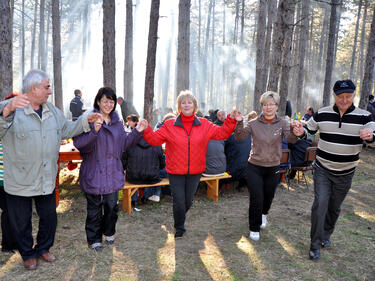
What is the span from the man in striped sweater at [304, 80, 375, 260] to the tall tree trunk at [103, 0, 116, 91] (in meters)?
6.72

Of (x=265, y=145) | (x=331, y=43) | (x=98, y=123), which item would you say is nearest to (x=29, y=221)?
(x=98, y=123)

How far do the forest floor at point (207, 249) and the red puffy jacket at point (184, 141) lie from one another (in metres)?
1.12

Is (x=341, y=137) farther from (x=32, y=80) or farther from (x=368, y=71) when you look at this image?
(x=368, y=71)

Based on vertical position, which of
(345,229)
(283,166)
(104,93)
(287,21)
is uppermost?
(287,21)

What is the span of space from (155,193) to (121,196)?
0.69 metres

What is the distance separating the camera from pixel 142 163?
5328 millimetres

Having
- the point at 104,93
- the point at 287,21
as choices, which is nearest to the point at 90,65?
the point at 287,21

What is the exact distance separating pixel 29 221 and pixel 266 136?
123 inches

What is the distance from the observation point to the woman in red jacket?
399 cm

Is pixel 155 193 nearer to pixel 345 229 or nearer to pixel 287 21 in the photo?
pixel 345 229

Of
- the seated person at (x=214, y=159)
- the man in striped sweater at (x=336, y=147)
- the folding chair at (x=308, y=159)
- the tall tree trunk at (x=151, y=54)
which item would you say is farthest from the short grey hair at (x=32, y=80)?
the tall tree trunk at (x=151, y=54)

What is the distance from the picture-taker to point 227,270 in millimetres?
3580

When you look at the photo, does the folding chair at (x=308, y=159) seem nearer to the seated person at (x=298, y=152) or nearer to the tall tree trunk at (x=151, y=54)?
the seated person at (x=298, y=152)

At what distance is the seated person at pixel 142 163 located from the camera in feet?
17.4
